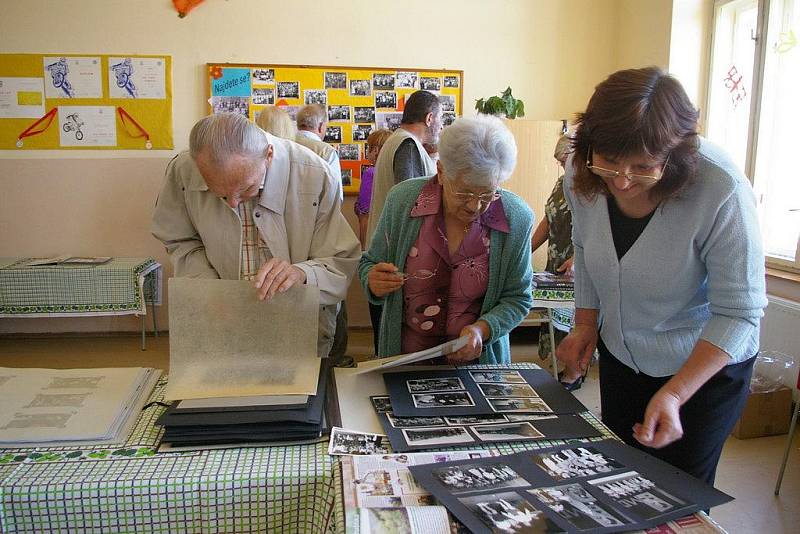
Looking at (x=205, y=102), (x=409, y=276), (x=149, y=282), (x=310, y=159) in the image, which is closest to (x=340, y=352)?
(x=409, y=276)

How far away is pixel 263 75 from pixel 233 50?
0.94 ft

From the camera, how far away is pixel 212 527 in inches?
38.0

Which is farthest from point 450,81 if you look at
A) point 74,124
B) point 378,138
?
point 74,124

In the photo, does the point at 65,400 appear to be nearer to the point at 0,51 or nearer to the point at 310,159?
the point at 310,159

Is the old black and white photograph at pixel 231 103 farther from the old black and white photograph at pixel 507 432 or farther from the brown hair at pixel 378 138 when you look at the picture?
the old black and white photograph at pixel 507 432

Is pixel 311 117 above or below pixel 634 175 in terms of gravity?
above

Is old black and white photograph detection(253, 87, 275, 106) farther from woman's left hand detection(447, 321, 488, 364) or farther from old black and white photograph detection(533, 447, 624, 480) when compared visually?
old black and white photograph detection(533, 447, 624, 480)

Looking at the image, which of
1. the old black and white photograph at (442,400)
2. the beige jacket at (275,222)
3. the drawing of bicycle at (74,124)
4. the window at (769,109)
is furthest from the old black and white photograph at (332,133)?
the old black and white photograph at (442,400)

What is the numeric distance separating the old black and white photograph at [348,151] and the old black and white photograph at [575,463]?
13.0 feet

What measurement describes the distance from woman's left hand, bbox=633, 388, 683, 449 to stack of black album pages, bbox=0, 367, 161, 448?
91cm

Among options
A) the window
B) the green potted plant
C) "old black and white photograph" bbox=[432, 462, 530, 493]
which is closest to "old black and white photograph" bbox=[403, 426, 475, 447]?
"old black and white photograph" bbox=[432, 462, 530, 493]

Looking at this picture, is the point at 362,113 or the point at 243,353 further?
the point at 362,113

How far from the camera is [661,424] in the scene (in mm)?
1020

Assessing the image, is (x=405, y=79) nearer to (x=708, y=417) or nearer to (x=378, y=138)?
(x=378, y=138)
